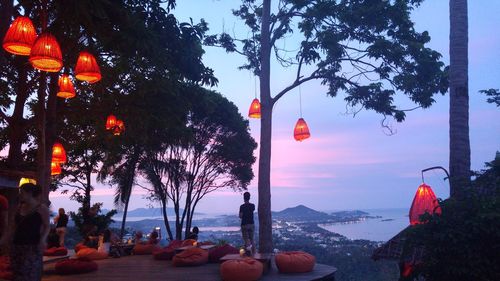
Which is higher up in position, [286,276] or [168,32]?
[168,32]

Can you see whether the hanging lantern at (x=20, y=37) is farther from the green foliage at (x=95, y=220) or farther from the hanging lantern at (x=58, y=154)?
the green foliage at (x=95, y=220)

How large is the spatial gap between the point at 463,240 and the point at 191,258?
19.8 ft

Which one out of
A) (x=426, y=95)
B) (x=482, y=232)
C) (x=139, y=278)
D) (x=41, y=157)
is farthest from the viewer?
(x=426, y=95)

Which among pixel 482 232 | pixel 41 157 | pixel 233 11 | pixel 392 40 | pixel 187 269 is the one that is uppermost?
pixel 233 11

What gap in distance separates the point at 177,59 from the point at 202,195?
15.0 metres

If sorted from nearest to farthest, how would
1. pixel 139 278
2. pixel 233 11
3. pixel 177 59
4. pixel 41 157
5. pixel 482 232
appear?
pixel 482 232 < pixel 41 157 < pixel 139 278 < pixel 177 59 < pixel 233 11

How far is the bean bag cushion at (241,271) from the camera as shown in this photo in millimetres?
7797

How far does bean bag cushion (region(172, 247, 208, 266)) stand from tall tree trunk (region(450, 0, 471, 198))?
5535 mm

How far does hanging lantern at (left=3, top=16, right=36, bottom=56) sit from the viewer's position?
19.5ft

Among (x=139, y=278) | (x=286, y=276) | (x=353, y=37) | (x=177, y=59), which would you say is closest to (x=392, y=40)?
(x=353, y=37)

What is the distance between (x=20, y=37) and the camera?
19.6 ft

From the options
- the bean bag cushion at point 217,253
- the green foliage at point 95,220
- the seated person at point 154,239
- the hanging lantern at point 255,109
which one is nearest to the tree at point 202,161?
the green foliage at point 95,220

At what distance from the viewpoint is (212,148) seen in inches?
917

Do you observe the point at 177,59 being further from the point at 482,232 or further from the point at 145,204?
the point at 145,204
